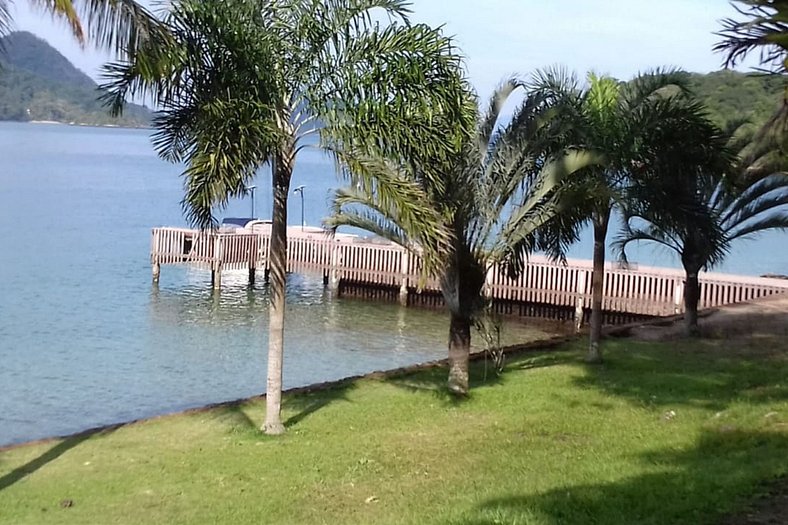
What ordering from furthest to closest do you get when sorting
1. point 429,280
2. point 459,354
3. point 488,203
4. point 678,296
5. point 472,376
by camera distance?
1. point 678,296
2. point 429,280
3. point 472,376
4. point 459,354
5. point 488,203

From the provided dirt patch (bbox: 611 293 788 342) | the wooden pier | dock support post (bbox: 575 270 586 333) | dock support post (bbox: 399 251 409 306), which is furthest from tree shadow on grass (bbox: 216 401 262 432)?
dock support post (bbox: 399 251 409 306)

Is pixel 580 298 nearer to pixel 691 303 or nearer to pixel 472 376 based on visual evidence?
pixel 691 303

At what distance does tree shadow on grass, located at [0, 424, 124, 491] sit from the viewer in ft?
34.1

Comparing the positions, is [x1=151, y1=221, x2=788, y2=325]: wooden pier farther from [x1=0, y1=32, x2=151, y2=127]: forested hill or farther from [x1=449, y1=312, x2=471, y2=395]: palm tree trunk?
[x1=0, y1=32, x2=151, y2=127]: forested hill

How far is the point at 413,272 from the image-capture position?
3161 cm

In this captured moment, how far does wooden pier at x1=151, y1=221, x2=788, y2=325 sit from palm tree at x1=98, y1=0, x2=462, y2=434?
40.3 feet

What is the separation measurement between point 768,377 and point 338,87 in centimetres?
680

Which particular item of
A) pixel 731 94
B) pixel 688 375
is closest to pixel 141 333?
pixel 688 375

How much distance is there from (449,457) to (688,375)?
5435 millimetres

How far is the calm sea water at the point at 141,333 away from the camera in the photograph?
1875 cm

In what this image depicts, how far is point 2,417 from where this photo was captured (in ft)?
55.8

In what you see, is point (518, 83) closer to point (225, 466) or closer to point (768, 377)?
point (768, 377)

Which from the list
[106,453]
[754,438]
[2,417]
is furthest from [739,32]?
[2,417]

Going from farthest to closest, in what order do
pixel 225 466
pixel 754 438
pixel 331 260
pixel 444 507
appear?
1. pixel 331 260
2. pixel 225 466
3. pixel 754 438
4. pixel 444 507
